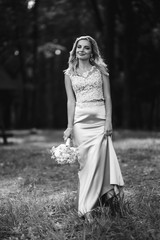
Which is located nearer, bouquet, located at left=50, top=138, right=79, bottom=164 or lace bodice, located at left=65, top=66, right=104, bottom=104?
bouquet, located at left=50, top=138, right=79, bottom=164

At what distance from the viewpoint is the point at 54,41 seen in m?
34.2

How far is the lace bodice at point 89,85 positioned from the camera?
18.5 ft

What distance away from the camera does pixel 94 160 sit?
5391 mm

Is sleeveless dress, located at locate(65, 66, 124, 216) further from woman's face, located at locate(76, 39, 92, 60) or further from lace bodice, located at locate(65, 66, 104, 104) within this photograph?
woman's face, located at locate(76, 39, 92, 60)

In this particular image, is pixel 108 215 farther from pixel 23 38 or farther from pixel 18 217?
pixel 23 38

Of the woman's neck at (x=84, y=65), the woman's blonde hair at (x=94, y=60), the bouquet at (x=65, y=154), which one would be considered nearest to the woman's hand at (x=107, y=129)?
the bouquet at (x=65, y=154)

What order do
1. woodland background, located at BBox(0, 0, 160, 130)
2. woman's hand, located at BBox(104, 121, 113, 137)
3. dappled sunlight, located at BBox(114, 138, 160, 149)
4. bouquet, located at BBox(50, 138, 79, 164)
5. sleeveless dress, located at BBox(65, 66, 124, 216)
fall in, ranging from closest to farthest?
bouquet, located at BBox(50, 138, 79, 164)
sleeveless dress, located at BBox(65, 66, 124, 216)
woman's hand, located at BBox(104, 121, 113, 137)
dappled sunlight, located at BBox(114, 138, 160, 149)
woodland background, located at BBox(0, 0, 160, 130)

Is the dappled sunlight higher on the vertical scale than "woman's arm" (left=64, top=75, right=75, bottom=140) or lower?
lower

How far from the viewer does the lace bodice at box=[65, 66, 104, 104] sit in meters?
5.65

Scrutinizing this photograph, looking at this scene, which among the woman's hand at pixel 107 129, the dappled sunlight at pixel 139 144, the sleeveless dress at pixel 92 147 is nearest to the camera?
the sleeveless dress at pixel 92 147

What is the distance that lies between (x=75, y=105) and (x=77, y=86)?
29cm

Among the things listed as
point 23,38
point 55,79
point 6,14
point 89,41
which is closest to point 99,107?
point 89,41

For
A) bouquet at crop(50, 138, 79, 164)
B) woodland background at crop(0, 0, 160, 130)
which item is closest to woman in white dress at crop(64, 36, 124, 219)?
bouquet at crop(50, 138, 79, 164)

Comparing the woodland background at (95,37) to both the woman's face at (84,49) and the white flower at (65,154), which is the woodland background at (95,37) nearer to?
the woman's face at (84,49)
